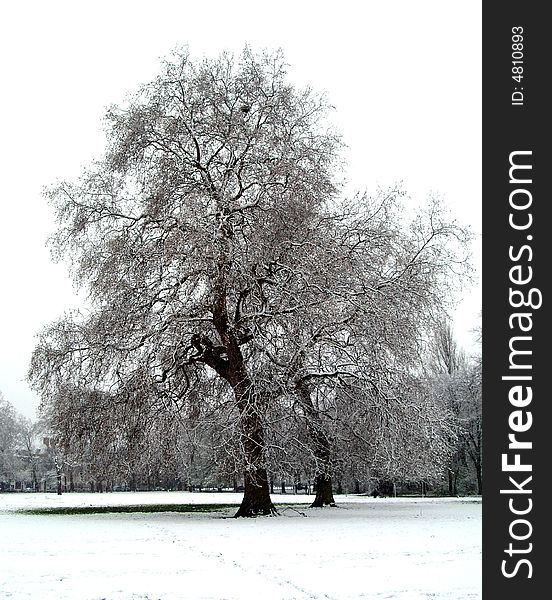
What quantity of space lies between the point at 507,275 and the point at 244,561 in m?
5.74

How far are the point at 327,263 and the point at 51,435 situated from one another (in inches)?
342

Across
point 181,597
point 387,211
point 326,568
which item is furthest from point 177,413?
point 181,597

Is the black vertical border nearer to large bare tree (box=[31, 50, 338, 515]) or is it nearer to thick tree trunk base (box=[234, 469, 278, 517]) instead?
large bare tree (box=[31, 50, 338, 515])

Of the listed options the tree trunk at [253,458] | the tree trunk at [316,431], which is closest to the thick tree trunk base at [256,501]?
the tree trunk at [253,458]

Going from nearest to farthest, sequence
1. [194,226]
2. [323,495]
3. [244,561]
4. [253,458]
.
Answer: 1. [244,561]
2. [194,226]
3. [253,458]
4. [323,495]

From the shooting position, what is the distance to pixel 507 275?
7086mm

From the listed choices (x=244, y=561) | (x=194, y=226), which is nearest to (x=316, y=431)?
(x=194, y=226)

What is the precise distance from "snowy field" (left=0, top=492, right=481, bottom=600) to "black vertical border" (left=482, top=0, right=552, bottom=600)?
53.4 inches

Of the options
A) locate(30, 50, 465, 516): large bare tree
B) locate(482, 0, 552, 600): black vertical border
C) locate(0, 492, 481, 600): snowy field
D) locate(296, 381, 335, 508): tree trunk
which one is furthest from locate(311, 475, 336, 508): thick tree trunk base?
locate(482, 0, 552, 600): black vertical border

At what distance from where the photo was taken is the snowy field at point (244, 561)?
8453 mm

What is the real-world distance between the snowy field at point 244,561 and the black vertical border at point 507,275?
136cm

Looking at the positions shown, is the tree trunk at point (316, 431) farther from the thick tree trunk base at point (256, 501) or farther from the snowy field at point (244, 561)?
the snowy field at point (244, 561)

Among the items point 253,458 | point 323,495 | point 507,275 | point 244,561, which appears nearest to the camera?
point 507,275

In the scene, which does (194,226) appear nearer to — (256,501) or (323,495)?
(256,501)
